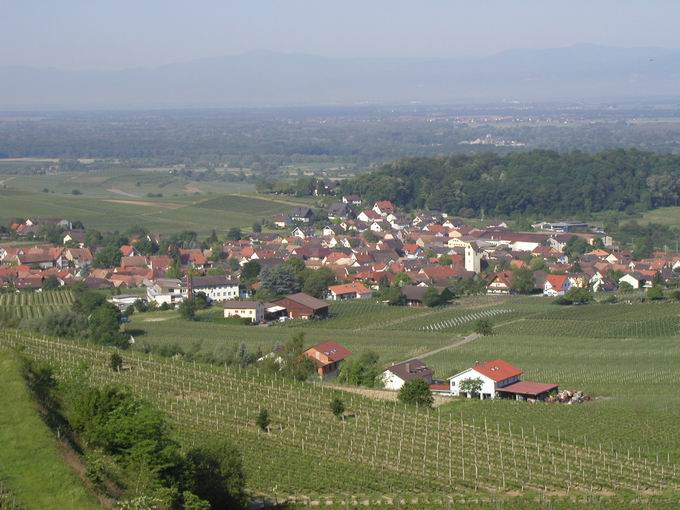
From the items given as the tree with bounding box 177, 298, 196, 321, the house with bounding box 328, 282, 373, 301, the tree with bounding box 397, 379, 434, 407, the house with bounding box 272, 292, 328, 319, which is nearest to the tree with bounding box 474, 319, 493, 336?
the house with bounding box 272, 292, 328, 319

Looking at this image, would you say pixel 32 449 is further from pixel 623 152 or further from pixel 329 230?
pixel 623 152

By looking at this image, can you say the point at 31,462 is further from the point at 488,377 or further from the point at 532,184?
the point at 532,184

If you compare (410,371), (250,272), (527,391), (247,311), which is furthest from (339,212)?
(527,391)

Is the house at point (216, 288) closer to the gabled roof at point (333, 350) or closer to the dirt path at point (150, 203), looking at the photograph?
the gabled roof at point (333, 350)

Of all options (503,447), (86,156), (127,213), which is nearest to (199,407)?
(503,447)

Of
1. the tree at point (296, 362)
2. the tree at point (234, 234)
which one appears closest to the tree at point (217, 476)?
the tree at point (296, 362)

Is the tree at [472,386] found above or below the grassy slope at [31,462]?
below
